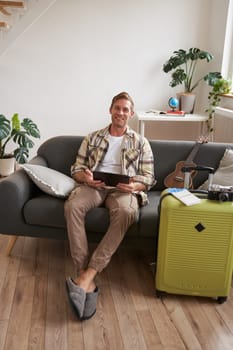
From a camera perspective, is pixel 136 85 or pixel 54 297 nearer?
pixel 54 297

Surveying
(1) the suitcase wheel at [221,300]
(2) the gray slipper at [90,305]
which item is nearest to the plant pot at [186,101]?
(1) the suitcase wheel at [221,300]

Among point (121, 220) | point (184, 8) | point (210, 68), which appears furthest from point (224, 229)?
point (184, 8)

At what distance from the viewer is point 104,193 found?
2.04 meters

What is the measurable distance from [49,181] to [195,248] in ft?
3.07

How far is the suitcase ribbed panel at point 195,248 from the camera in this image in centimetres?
165

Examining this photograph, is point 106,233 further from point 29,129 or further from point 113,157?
point 29,129

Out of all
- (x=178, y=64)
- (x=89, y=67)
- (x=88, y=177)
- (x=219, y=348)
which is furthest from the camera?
(x=89, y=67)

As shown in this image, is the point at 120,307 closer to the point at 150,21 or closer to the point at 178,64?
the point at 178,64

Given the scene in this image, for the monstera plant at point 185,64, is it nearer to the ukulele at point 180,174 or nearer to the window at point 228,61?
the window at point 228,61

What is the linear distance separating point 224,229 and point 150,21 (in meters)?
2.92

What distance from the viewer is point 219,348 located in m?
1.51

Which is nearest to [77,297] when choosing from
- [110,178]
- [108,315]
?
[108,315]

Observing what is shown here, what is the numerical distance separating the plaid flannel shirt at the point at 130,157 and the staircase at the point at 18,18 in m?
2.04

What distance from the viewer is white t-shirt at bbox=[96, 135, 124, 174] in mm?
2125
